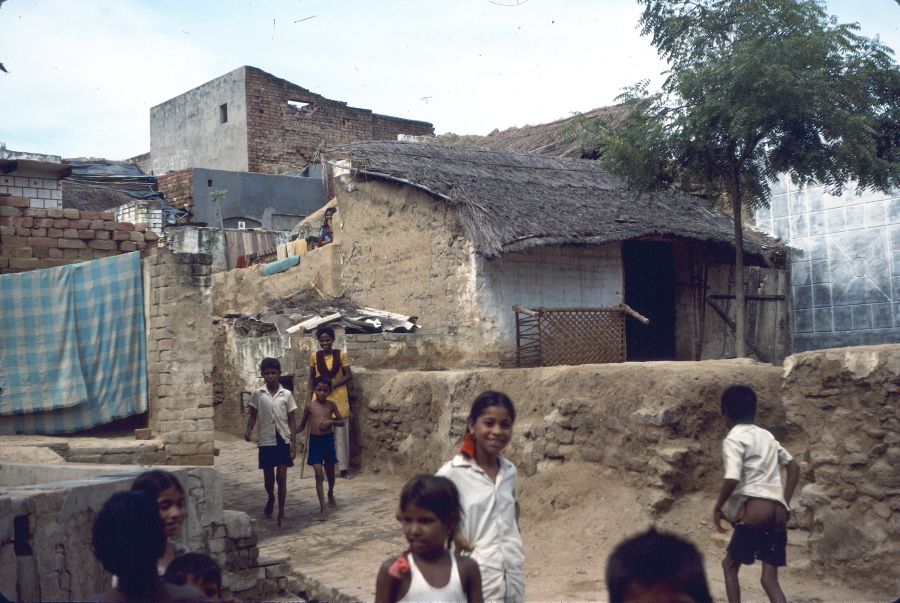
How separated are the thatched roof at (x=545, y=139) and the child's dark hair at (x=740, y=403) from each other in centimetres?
1248

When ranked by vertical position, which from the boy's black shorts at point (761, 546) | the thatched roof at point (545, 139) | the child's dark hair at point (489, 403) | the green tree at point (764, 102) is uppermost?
the thatched roof at point (545, 139)

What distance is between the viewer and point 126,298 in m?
7.73

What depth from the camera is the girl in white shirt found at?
119 inches

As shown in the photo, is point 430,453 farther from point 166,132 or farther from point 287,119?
point 166,132

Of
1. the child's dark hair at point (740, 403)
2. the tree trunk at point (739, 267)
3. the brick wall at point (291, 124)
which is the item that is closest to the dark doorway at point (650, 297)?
the tree trunk at point (739, 267)

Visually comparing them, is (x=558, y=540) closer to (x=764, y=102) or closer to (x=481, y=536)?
(x=481, y=536)

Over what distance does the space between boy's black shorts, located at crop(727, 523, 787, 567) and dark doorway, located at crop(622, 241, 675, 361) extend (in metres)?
9.86

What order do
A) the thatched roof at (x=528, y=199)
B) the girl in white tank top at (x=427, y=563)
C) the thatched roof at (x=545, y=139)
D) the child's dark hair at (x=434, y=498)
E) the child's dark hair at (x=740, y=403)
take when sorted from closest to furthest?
1. the girl in white tank top at (x=427, y=563)
2. the child's dark hair at (x=434, y=498)
3. the child's dark hair at (x=740, y=403)
4. the thatched roof at (x=528, y=199)
5. the thatched roof at (x=545, y=139)

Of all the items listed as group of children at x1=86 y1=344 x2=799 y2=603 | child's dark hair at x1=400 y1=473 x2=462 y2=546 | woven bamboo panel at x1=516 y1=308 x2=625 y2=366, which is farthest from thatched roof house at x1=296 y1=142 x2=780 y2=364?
child's dark hair at x1=400 y1=473 x2=462 y2=546

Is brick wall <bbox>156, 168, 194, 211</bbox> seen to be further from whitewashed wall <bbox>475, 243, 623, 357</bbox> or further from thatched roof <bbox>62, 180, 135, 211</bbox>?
whitewashed wall <bbox>475, 243, 623, 357</bbox>

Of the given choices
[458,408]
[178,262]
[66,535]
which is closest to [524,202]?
[458,408]

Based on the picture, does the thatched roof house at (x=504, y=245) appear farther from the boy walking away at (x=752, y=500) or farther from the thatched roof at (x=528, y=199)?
the boy walking away at (x=752, y=500)

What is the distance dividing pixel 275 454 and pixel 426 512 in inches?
207

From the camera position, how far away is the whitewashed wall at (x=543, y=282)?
1185 cm
